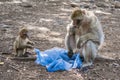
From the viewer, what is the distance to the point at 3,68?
709 centimetres

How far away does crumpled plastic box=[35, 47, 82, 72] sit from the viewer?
709 cm

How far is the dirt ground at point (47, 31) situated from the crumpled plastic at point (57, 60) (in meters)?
0.13

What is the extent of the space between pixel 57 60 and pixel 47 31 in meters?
3.51

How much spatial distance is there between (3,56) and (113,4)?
34.6ft

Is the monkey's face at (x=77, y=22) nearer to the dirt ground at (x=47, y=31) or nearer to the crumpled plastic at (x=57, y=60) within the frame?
the crumpled plastic at (x=57, y=60)

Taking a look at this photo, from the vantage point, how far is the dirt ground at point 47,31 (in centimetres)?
695

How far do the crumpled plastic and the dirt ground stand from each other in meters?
0.13

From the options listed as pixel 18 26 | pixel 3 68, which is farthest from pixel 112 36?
pixel 3 68

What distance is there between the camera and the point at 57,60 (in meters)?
7.29

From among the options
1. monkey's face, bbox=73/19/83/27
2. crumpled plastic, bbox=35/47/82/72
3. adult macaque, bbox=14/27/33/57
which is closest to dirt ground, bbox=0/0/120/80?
crumpled plastic, bbox=35/47/82/72

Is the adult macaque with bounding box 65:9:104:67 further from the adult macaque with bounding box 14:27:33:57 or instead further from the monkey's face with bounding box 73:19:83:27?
the adult macaque with bounding box 14:27:33:57

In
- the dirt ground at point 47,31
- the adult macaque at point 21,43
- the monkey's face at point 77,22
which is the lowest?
the dirt ground at point 47,31

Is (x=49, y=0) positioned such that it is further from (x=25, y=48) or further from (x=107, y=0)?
(x=25, y=48)

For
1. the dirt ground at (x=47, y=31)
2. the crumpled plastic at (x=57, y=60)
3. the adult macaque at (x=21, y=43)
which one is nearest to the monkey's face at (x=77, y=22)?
the crumpled plastic at (x=57, y=60)
